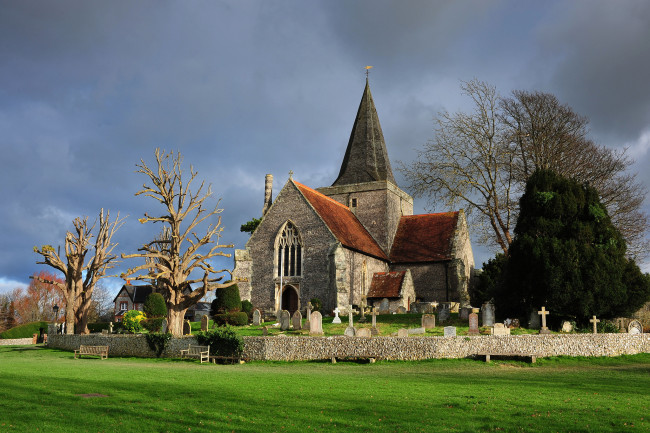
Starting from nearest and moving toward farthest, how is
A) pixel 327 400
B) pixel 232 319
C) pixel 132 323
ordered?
pixel 327 400
pixel 232 319
pixel 132 323

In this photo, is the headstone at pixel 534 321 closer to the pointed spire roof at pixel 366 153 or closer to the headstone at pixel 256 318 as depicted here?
the headstone at pixel 256 318

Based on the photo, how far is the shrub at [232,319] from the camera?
104 ft

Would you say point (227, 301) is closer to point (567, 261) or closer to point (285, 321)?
point (285, 321)

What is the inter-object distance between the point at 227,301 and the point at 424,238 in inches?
632

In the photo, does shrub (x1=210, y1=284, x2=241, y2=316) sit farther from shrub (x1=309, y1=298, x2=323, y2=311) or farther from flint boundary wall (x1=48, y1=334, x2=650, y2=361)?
flint boundary wall (x1=48, y1=334, x2=650, y2=361)

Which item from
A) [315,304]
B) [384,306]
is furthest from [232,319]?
[384,306]

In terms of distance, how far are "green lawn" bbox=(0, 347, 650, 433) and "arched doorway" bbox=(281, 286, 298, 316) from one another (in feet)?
56.5

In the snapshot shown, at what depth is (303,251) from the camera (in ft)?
117

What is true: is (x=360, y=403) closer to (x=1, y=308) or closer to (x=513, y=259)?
(x=513, y=259)

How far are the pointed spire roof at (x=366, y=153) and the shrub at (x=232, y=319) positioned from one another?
54.1ft

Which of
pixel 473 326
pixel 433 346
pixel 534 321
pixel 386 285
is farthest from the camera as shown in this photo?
pixel 386 285

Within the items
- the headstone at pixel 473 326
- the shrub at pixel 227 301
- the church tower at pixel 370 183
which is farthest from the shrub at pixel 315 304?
the headstone at pixel 473 326

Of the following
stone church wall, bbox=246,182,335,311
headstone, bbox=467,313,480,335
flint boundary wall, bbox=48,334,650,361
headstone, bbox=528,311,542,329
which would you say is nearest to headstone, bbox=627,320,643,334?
flint boundary wall, bbox=48,334,650,361

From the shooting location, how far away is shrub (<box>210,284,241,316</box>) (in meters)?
33.8
